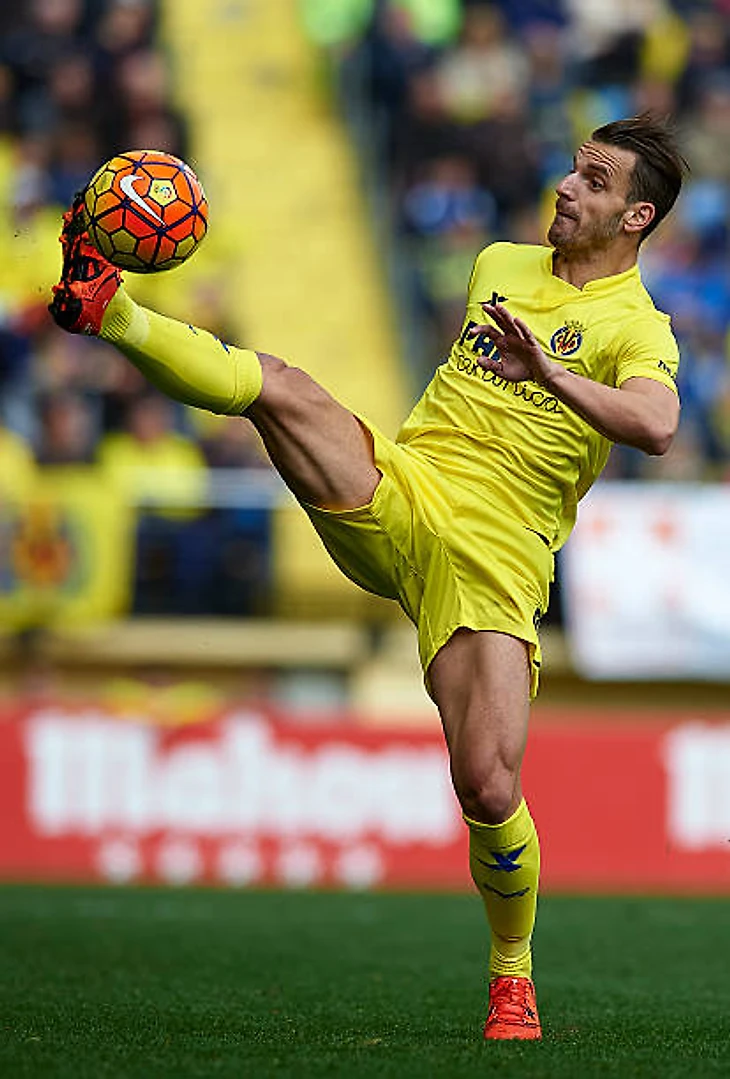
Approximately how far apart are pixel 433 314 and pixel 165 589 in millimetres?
3748

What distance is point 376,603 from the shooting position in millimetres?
14930

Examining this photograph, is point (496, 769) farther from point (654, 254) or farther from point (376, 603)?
point (654, 254)

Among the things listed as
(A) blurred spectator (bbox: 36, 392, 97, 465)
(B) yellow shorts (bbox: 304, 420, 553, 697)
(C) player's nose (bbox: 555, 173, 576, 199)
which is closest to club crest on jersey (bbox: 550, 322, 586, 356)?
(C) player's nose (bbox: 555, 173, 576, 199)

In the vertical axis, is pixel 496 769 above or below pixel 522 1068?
above

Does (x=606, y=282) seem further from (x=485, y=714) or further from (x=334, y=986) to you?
(x=334, y=986)

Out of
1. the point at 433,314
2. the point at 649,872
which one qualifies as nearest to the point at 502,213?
the point at 433,314

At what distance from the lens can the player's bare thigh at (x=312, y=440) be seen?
5.98 meters

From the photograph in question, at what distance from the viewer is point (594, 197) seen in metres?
6.40

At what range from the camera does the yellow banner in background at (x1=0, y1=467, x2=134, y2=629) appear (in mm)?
13977

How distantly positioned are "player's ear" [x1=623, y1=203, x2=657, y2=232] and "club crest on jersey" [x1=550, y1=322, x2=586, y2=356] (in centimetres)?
36

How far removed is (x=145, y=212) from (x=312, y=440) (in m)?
0.78

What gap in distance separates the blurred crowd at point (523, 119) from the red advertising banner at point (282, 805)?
303 centimetres

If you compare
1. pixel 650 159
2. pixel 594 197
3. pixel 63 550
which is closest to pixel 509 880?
pixel 594 197

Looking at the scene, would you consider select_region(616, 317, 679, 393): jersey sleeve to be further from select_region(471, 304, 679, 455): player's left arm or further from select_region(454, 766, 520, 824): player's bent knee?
select_region(454, 766, 520, 824): player's bent knee
